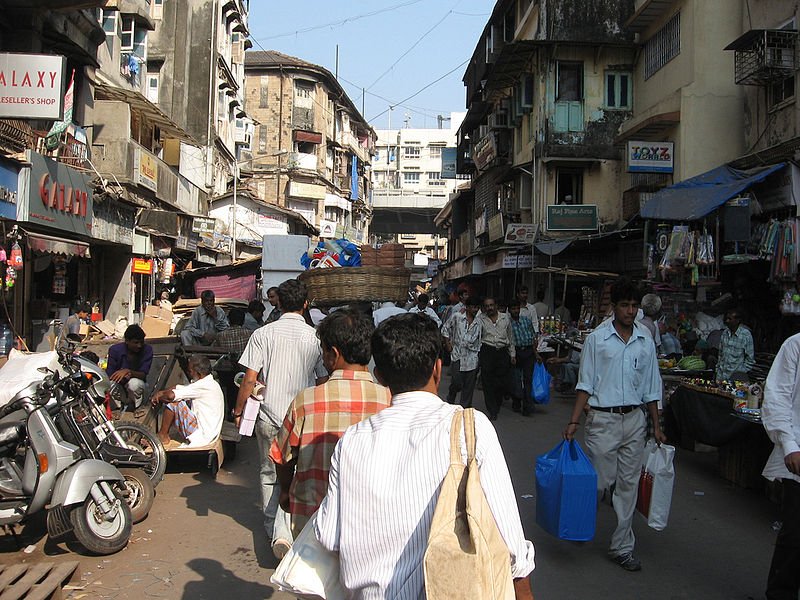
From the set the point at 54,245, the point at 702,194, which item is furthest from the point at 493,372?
the point at 54,245

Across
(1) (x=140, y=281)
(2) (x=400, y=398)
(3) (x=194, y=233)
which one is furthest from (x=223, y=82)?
(2) (x=400, y=398)

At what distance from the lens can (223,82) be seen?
34312 millimetres

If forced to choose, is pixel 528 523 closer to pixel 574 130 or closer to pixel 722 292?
pixel 722 292

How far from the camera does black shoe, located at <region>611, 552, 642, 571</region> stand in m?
5.20

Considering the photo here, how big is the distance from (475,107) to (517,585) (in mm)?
34944

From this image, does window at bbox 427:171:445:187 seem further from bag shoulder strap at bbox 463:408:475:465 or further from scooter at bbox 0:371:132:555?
bag shoulder strap at bbox 463:408:475:465

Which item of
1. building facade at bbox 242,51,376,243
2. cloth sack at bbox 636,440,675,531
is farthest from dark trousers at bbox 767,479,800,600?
building facade at bbox 242,51,376,243

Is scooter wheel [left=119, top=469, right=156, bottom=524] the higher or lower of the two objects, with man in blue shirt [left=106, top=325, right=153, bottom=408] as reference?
lower

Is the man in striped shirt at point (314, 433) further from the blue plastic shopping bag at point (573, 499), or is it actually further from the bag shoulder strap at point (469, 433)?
the blue plastic shopping bag at point (573, 499)

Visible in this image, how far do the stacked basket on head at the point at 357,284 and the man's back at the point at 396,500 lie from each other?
751cm

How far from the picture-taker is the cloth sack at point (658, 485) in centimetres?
526

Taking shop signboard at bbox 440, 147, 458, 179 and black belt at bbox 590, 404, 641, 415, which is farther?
shop signboard at bbox 440, 147, 458, 179

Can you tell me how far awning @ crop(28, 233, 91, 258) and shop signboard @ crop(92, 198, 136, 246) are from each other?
3.40 metres

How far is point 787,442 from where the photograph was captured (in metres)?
4.03
